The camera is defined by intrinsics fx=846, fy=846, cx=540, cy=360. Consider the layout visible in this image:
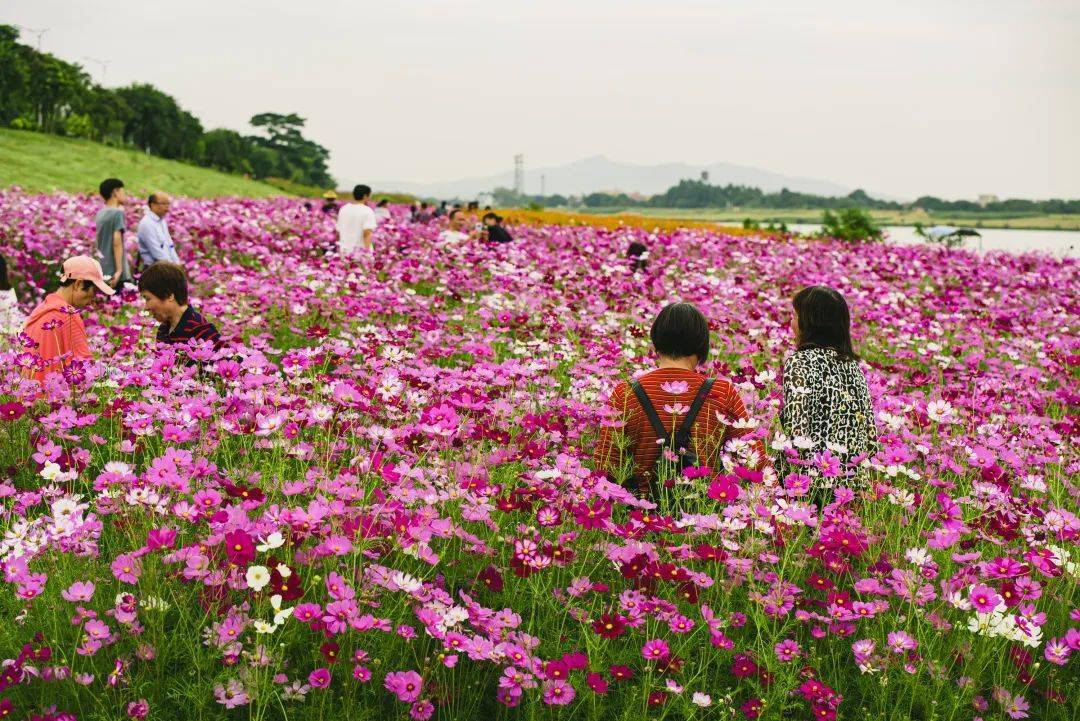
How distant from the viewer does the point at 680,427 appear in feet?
12.1

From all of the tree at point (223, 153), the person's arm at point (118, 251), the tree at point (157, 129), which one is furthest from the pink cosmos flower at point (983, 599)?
the tree at point (157, 129)

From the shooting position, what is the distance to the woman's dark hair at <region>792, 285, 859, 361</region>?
4.41m

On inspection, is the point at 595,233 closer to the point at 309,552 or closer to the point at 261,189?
the point at 309,552

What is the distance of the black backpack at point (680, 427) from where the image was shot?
12.0 feet

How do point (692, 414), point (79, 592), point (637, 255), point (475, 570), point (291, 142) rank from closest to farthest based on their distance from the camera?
point (79, 592) → point (475, 570) → point (692, 414) → point (637, 255) → point (291, 142)

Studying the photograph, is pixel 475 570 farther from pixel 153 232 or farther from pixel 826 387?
pixel 153 232

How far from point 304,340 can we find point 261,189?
127ft

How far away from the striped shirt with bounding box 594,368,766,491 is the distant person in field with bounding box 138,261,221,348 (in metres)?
2.69

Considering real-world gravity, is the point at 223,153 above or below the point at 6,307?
above

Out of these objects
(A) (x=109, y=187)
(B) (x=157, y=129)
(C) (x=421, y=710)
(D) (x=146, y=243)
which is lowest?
(C) (x=421, y=710)

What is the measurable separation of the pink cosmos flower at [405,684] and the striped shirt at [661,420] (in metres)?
1.42

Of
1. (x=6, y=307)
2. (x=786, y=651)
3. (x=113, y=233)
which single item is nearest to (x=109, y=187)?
(x=113, y=233)

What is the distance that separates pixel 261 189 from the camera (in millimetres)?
43469

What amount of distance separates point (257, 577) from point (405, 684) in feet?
1.76
